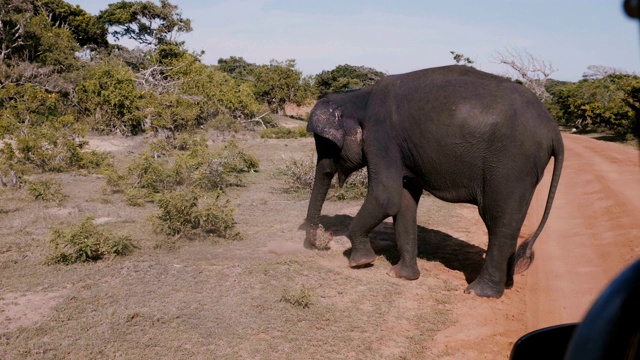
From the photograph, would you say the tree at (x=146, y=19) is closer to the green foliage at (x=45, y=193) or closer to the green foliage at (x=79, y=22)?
the green foliage at (x=79, y=22)

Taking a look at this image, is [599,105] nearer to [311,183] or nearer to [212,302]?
[311,183]

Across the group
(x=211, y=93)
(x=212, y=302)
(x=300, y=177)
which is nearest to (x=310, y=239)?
(x=212, y=302)

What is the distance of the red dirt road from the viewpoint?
5.42 m

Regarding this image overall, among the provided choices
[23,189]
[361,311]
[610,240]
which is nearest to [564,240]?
[610,240]

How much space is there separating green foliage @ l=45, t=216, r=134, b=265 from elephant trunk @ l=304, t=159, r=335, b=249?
92.6 inches

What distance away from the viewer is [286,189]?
465 inches

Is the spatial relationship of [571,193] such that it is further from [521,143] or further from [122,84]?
[122,84]

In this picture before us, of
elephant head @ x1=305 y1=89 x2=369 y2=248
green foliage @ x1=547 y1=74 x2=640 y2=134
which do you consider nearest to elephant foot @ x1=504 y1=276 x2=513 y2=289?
elephant head @ x1=305 y1=89 x2=369 y2=248

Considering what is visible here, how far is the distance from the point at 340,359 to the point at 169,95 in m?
15.2

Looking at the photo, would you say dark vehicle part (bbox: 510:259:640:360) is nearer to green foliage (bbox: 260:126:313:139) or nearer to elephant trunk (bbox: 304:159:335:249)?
elephant trunk (bbox: 304:159:335:249)

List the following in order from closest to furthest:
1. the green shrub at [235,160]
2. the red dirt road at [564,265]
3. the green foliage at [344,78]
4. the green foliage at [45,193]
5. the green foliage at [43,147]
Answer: the red dirt road at [564,265] < the green foliage at [45,193] < the green foliage at [43,147] < the green shrub at [235,160] < the green foliage at [344,78]

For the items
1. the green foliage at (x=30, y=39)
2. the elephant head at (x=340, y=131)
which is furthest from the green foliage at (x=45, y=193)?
the green foliage at (x=30, y=39)

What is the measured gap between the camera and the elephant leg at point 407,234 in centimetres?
680

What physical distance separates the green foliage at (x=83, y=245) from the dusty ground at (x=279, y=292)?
0.56ft
